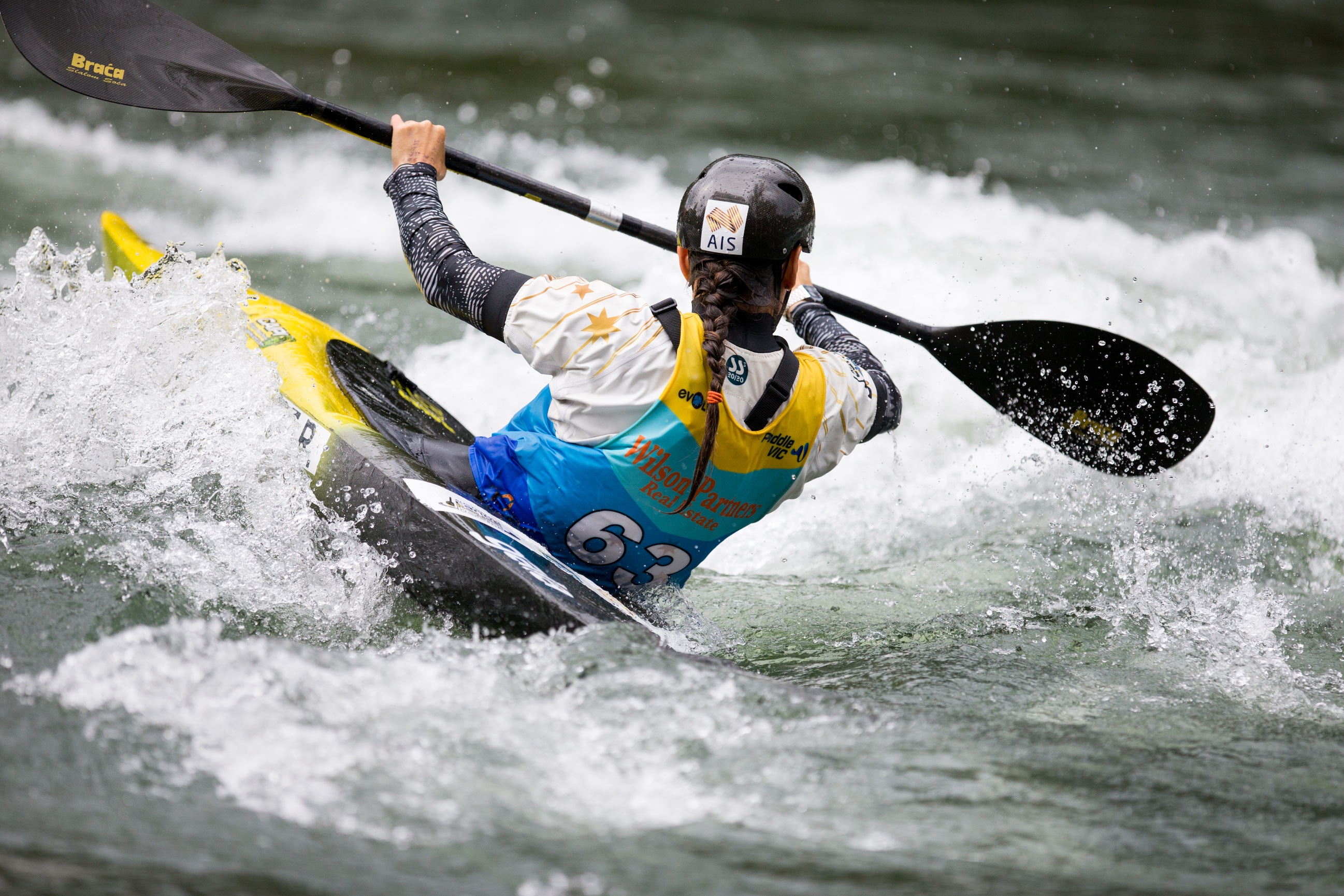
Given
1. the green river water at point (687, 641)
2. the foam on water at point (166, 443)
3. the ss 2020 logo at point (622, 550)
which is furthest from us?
the foam on water at point (166, 443)

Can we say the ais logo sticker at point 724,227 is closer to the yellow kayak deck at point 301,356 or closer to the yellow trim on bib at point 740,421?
the yellow trim on bib at point 740,421

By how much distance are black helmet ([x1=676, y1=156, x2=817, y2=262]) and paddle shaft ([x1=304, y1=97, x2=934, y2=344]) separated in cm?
97

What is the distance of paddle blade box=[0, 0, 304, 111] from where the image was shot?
344cm

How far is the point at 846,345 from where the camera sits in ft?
10.3

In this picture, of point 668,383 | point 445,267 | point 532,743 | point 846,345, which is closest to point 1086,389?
point 846,345

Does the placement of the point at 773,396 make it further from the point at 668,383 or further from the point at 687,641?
the point at 687,641

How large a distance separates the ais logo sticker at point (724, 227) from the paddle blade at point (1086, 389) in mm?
1513

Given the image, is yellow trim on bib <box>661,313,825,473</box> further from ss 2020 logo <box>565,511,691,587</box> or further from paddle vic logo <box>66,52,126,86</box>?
paddle vic logo <box>66,52,126,86</box>

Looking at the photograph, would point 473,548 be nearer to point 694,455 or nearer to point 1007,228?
point 694,455

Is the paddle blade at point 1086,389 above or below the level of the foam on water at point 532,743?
above

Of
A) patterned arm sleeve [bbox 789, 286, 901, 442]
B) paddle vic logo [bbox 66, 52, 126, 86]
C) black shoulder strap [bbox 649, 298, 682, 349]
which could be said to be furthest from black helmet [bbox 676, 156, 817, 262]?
paddle vic logo [bbox 66, 52, 126, 86]

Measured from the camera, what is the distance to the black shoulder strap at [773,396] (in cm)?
250

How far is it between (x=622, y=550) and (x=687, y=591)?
1.07m

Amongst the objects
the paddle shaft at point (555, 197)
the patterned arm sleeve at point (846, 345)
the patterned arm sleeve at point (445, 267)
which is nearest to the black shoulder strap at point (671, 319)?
the patterned arm sleeve at point (445, 267)
